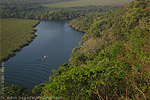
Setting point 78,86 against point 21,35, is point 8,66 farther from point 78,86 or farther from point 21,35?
point 78,86

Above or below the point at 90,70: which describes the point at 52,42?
below

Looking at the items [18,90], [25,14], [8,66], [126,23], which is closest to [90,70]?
[18,90]

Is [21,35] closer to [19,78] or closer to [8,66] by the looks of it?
[8,66]

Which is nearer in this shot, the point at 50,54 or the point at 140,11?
the point at 50,54

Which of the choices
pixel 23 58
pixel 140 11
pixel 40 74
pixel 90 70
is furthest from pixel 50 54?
pixel 90 70

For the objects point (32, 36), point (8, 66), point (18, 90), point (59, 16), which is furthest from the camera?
point (59, 16)

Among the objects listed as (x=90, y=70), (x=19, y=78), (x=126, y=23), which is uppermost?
(x=126, y=23)

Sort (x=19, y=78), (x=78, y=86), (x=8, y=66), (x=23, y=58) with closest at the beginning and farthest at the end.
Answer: (x=78, y=86)
(x=19, y=78)
(x=8, y=66)
(x=23, y=58)
